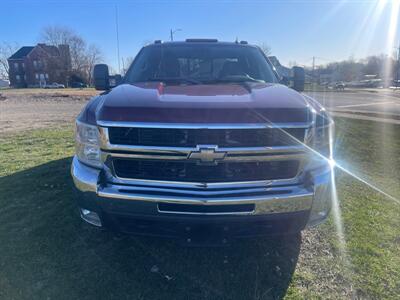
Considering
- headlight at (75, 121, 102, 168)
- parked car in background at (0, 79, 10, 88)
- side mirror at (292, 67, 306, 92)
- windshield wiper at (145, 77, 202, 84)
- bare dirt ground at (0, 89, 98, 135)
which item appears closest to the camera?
headlight at (75, 121, 102, 168)

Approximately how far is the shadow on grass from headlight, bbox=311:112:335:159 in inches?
41.0

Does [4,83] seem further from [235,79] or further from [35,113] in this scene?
[235,79]

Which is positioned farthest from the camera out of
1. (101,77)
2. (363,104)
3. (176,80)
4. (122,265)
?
(363,104)

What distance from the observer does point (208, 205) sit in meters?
2.10

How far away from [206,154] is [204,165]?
9 centimetres

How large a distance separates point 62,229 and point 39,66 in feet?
289

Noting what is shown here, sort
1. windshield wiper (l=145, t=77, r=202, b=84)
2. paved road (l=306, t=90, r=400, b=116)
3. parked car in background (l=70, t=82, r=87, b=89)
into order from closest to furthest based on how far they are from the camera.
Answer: windshield wiper (l=145, t=77, r=202, b=84), paved road (l=306, t=90, r=400, b=116), parked car in background (l=70, t=82, r=87, b=89)

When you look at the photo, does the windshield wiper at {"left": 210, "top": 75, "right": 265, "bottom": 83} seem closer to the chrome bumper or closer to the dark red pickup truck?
the dark red pickup truck

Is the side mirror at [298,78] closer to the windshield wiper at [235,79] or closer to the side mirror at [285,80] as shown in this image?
the side mirror at [285,80]

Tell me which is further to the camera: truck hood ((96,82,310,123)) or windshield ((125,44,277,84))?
windshield ((125,44,277,84))

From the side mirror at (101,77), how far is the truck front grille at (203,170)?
201cm

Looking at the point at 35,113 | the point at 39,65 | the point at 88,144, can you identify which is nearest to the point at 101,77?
the point at 88,144

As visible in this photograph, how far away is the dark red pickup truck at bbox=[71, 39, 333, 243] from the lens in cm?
211

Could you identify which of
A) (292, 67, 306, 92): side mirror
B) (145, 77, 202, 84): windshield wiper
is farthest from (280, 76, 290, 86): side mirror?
(145, 77, 202, 84): windshield wiper
